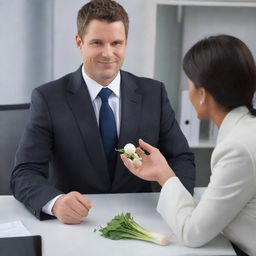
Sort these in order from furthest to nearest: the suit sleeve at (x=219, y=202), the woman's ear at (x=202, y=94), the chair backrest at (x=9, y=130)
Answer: the chair backrest at (x=9, y=130)
the woman's ear at (x=202, y=94)
the suit sleeve at (x=219, y=202)

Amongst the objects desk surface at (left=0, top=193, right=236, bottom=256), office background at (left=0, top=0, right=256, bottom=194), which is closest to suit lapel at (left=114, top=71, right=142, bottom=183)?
desk surface at (left=0, top=193, right=236, bottom=256)

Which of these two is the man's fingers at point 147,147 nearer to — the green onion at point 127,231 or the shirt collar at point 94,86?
the green onion at point 127,231

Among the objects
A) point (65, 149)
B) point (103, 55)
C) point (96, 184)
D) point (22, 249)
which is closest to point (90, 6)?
point (103, 55)

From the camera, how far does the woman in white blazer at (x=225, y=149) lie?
1.55 metres

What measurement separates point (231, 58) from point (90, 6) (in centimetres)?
85

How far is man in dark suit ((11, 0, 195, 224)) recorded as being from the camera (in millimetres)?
2178

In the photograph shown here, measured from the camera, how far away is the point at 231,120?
64.2 inches

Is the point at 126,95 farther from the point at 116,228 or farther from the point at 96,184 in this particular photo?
the point at 116,228

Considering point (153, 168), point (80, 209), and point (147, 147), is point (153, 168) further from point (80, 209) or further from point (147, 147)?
point (80, 209)

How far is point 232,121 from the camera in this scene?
5.33 feet

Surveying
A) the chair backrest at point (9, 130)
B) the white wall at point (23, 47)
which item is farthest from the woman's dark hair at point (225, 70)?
the white wall at point (23, 47)

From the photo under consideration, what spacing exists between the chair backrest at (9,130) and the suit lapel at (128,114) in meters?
0.48

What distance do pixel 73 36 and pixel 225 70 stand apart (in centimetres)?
204

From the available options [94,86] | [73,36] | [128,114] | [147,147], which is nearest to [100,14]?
[94,86]
